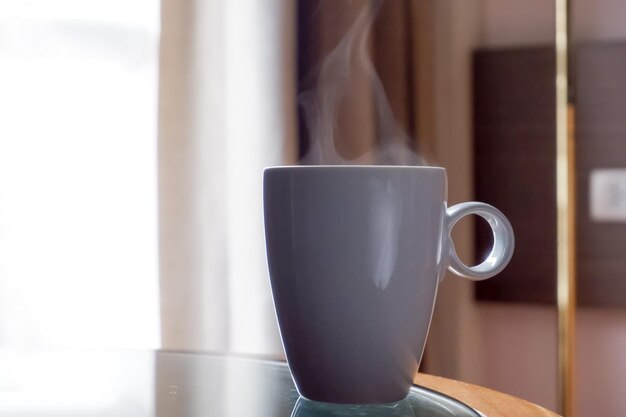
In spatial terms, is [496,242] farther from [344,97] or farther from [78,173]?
[344,97]

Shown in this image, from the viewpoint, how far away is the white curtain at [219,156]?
1115 millimetres

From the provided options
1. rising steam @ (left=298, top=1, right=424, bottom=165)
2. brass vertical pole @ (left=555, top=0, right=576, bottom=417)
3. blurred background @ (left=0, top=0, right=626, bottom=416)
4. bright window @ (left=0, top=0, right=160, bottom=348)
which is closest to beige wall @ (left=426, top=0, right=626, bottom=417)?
blurred background @ (left=0, top=0, right=626, bottom=416)

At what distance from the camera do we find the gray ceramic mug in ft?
1.32

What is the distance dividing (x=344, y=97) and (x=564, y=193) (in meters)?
0.39

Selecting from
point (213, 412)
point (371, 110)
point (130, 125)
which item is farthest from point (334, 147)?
point (213, 412)

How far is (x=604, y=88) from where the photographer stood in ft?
4.80

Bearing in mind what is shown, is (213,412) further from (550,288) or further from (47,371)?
(550,288)

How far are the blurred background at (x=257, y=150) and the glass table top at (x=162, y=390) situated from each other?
93 mm

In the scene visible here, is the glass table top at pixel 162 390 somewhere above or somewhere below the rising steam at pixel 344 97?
below

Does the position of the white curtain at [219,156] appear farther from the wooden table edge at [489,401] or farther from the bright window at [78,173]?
the wooden table edge at [489,401]

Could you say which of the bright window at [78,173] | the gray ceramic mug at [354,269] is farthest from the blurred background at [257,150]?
the gray ceramic mug at [354,269]

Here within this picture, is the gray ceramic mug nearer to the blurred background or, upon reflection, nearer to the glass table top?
the glass table top

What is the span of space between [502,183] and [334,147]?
0.32 m

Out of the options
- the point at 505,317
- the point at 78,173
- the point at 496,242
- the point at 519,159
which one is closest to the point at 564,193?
the point at 519,159
